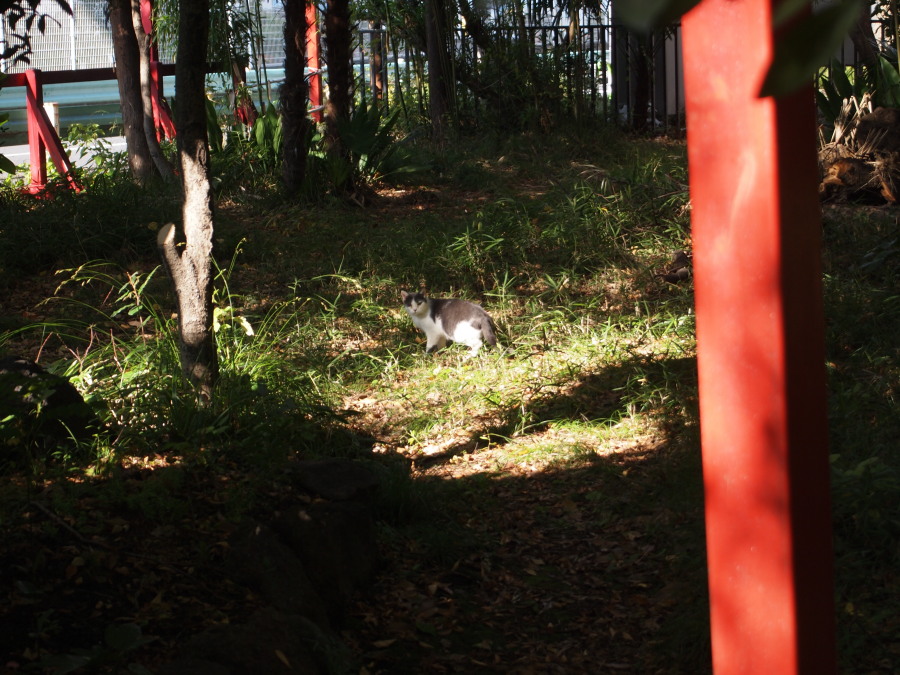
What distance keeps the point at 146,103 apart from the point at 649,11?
956 cm

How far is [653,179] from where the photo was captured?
28.5ft

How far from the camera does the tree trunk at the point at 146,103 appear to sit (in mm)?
9289

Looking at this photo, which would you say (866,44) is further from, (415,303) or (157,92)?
(157,92)

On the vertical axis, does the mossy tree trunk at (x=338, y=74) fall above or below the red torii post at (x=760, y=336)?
above

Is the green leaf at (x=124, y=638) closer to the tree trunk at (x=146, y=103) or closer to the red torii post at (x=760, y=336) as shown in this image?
the red torii post at (x=760, y=336)

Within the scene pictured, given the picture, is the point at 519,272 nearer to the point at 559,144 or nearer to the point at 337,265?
the point at 337,265

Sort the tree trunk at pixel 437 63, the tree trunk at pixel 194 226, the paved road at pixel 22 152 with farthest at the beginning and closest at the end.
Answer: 1. the paved road at pixel 22 152
2. the tree trunk at pixel 437 63
3. the tree trunk at pixel 194 226

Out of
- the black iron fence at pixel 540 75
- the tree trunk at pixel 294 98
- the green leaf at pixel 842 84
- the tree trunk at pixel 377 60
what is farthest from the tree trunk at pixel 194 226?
the tree trunk at pixel 377 60

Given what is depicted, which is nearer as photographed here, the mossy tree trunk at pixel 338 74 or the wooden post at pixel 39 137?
the mossy tree trunk at pixel 338 74

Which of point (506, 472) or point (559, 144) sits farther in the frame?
point (559, 144)

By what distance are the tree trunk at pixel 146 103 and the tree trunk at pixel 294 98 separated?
1218mm

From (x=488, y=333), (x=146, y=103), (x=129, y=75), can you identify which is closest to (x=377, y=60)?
(x=146, y=103)

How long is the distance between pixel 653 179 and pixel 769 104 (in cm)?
757

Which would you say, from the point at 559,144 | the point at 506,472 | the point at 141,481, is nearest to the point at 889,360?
the point at 506,472
